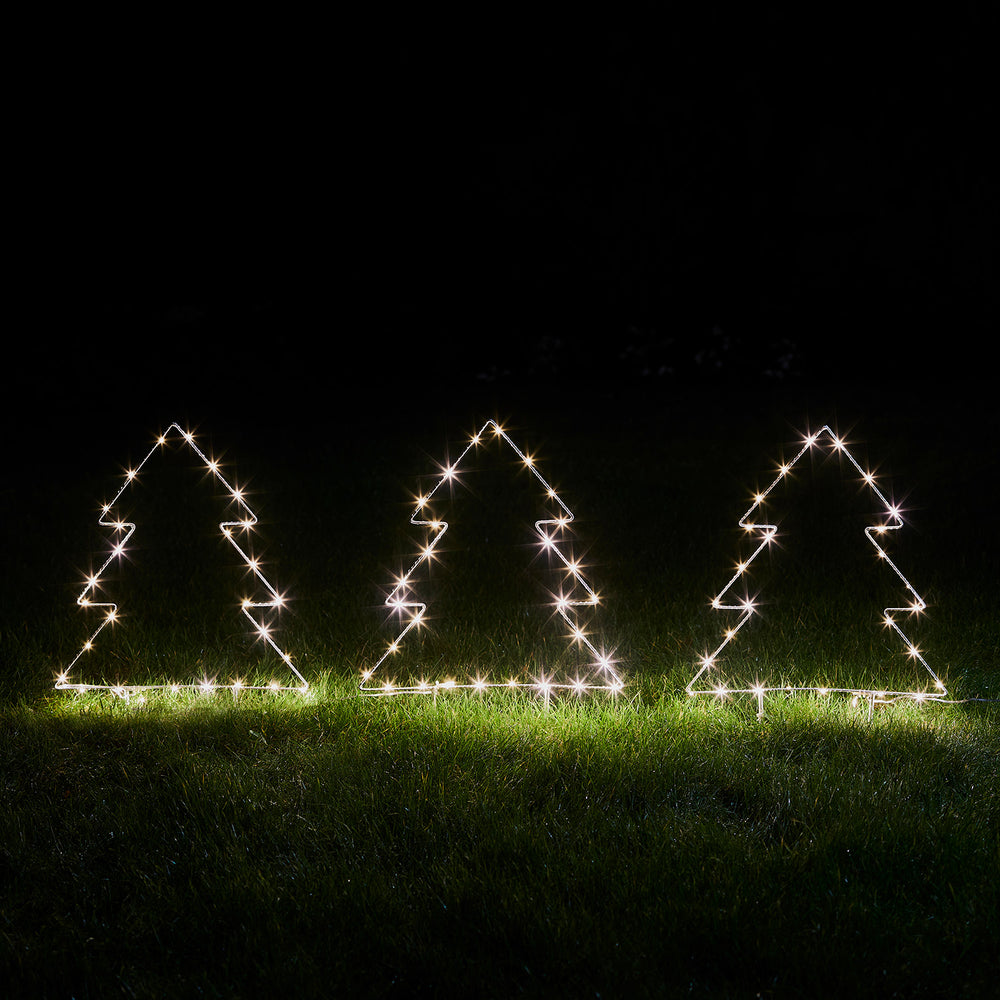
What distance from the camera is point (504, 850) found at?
118 inches

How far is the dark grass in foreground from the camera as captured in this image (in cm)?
253

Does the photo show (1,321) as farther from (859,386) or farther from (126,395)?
(859,386)

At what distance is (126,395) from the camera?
16250 mm

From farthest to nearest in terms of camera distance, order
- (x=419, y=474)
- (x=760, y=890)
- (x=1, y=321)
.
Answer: (x=1, y=321) → (x=419, y=474) → (x=760, y=890)

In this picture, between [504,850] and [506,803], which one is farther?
[506,803]

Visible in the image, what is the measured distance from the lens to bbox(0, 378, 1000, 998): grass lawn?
2.55m

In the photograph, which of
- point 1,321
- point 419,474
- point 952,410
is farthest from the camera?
point 1,321

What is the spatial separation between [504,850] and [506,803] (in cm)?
27

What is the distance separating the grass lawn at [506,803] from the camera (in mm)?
2555

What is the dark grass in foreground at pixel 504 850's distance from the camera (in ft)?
8.29

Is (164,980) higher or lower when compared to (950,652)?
lower

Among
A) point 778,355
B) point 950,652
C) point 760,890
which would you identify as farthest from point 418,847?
point 778,355

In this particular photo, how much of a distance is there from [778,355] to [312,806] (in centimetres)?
1361

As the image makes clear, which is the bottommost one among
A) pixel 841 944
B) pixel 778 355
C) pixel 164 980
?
pixel 164 980
